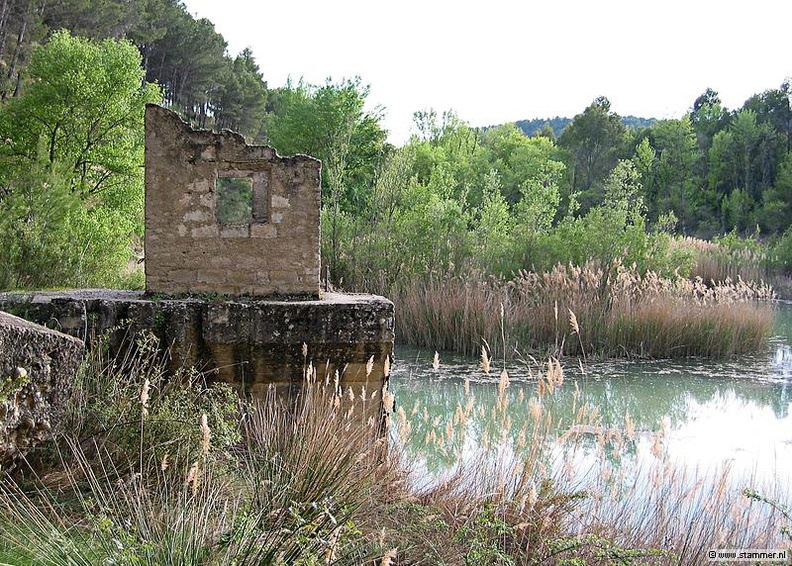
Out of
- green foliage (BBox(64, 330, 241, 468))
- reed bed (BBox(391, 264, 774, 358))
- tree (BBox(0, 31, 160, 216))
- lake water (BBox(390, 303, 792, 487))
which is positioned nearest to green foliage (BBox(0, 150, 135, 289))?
lake water (BBox(390, 303, 792, 487))

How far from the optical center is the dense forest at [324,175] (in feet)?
40.6

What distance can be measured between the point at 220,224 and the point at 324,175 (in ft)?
49.7

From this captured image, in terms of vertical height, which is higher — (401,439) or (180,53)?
(180,53)

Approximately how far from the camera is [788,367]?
37.2 ft

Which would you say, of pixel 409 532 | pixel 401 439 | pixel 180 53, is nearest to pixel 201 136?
pixel 401 439

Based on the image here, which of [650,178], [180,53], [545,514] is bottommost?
[545,514]

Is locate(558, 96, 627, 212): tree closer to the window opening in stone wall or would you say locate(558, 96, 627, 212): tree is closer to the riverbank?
the window opening in stone wall

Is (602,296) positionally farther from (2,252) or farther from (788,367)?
(2,252)

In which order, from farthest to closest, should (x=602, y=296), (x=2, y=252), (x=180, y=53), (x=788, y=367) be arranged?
(x=180, y=53)
(x=602, y=296)
(x=788, y=367)
(x=2, y=252)

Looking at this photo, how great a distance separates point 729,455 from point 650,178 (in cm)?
3971

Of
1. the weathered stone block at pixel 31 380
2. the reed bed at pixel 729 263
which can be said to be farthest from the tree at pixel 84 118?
the weathered stone block at pixel 31 380

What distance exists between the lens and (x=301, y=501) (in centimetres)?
378

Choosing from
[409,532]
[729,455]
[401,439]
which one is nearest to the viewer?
[409,532]

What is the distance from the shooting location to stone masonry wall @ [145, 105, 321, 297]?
6.07m
